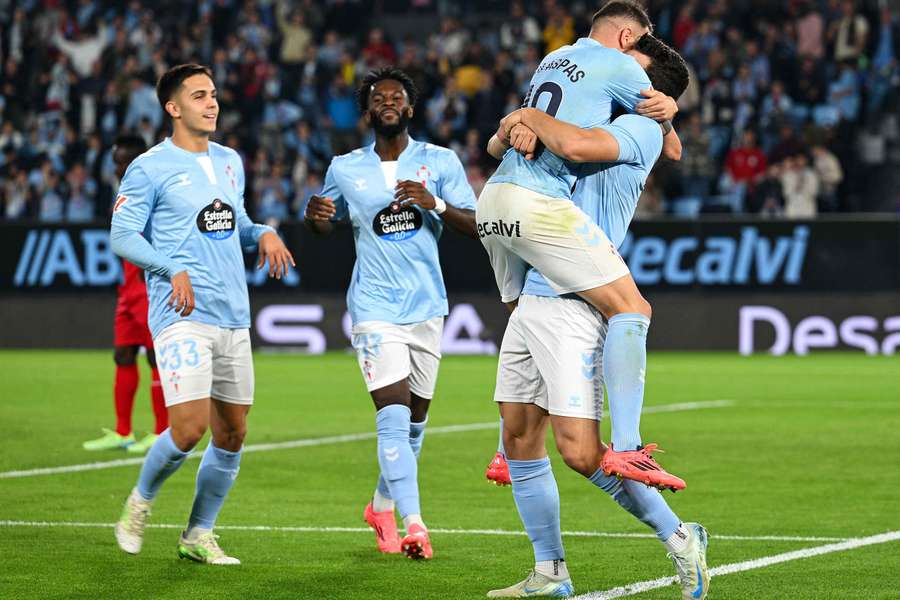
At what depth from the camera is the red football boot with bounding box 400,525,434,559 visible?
7.23 metres

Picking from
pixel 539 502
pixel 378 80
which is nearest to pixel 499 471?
pixel 539 502

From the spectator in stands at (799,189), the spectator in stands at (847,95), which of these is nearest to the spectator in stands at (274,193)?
the spectator in stands at (799,189)

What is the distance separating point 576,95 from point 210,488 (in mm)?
2700

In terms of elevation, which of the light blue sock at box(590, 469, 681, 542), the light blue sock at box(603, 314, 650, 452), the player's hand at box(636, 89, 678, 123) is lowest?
the light blue sock at box(590, 469, 681, 542)

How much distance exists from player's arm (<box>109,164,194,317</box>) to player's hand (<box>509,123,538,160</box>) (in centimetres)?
186

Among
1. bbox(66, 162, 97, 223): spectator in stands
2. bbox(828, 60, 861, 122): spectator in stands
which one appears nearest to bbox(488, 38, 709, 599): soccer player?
bbox(66, 162, 97, 223): spectator in stands

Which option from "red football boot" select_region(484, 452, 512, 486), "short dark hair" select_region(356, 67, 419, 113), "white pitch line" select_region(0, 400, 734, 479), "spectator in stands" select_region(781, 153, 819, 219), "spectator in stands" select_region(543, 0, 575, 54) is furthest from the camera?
"spectator in stands" select_region(543, 0, 575, 54)

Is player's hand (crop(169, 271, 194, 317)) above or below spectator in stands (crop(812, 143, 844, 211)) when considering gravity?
below

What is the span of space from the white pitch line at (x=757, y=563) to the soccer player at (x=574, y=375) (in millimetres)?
187

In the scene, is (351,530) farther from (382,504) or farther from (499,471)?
(499,471)

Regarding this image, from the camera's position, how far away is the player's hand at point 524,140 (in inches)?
243

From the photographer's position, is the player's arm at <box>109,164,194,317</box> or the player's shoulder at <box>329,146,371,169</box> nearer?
the player's arm at <box>109,164,194,317</box>

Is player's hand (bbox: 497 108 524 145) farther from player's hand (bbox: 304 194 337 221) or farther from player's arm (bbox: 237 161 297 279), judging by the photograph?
player's hand (bbox: 304 194 337 221)

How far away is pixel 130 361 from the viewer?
41.1 ft
